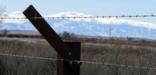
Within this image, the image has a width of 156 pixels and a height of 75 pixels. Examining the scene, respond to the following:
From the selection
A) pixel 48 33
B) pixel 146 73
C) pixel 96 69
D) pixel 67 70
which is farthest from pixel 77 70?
pixel 96 69

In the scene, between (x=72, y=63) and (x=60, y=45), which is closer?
(x=60, y=45)

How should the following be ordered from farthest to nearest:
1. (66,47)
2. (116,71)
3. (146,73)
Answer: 1. (116,71)
2. (146,73)
3. (66,47)

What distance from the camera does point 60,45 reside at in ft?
24.1

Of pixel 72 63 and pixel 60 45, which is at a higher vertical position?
pixel 60 45

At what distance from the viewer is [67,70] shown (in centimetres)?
752

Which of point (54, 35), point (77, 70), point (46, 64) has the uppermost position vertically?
point (54, 35)

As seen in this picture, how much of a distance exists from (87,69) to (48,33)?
17.6 ft

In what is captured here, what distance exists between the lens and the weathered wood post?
7361 mm

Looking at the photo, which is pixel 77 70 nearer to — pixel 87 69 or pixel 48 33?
pixel 48 33

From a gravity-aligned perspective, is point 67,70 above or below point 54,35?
Answer: below

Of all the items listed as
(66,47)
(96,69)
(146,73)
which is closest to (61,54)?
(66,47)

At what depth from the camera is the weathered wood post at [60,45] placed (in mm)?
7361

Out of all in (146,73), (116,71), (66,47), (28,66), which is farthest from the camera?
(28,66)

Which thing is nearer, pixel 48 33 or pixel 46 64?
pixel 48 33
